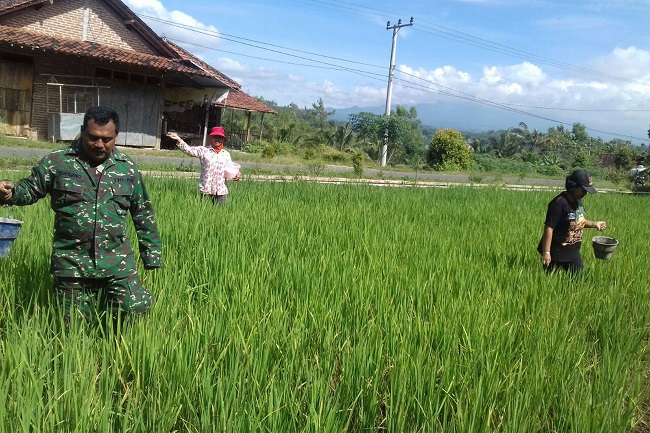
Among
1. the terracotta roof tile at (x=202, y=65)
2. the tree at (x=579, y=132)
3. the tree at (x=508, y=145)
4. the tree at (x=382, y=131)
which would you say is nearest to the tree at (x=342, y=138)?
the tree at (x=382, y=131)

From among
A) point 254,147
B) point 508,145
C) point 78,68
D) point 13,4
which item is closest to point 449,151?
point 254,147

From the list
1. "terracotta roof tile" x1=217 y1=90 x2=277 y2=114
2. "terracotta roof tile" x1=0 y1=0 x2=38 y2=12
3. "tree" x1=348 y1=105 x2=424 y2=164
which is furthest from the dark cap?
"tree" x1=348 y1=105 x2=424 y2=164

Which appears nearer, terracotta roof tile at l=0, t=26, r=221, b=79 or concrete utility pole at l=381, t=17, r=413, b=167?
terracotta roof tile at l=0, t=26, r=221, b=79

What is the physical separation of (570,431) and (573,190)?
2464mm

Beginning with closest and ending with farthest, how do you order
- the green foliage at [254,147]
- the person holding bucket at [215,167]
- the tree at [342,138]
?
the person holding bucket at [215,167], the green foliage at [254,147], the tree at [342,138]

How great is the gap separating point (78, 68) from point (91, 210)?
1487 cm

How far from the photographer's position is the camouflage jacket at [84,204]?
7.35 ft

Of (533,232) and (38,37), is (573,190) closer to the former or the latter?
(533,232)

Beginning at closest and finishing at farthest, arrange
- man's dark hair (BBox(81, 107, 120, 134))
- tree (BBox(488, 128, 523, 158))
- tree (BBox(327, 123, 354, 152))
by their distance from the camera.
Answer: man's dark hair (BBox(81, 107, 120, 134)) < tree (BBox(327, 123, 354, 152)) < tree (BBox(488, 128, 523, 158))

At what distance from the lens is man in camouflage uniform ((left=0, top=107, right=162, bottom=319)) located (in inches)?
87.6

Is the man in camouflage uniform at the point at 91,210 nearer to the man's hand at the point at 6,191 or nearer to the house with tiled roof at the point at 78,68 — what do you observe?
the man's hand at the point at 6,191

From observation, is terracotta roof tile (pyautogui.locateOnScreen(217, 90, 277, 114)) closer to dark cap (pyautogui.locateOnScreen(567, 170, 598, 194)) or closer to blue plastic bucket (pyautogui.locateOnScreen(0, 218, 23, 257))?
dark cap (pyautogui.locateOnScreen(567, 170, 598, 194))

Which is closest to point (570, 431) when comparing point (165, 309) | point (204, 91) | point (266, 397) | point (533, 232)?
point (266, 397)

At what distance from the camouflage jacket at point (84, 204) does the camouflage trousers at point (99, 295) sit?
0.18ft
